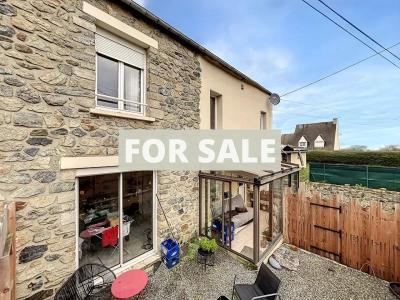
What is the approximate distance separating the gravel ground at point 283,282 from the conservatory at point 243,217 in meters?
0.80

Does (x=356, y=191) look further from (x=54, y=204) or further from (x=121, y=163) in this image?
(x=54, y=204)

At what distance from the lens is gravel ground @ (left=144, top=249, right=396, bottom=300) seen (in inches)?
223

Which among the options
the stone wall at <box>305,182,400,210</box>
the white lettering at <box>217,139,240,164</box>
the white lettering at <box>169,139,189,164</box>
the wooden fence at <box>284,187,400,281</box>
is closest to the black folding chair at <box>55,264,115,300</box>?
the white lettering at <box>169,139,189,164</box>

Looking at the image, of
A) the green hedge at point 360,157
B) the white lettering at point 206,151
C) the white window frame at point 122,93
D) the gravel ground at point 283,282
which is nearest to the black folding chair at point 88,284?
the gravel ground at point 283,282

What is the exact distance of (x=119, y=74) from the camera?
226 inches

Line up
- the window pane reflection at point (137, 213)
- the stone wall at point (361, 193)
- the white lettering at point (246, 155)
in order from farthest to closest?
the stone wall at point (361, 193) → the white lettering at point (246, 155) → the window pane reflection at point (137, 213)

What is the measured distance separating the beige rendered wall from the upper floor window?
2.88m

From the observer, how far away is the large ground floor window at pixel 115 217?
17.2ft

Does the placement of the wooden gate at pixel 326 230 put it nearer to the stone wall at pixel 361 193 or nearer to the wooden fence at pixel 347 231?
the wooden fence at pixel 347 231

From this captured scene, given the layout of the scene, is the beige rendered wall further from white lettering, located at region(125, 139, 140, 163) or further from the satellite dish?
white lettering, located at region(125, 139, 140, 163)

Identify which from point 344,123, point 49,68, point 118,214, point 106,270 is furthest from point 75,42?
point 344,123

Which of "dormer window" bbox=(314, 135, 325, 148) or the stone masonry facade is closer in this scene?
the stone masonry facade

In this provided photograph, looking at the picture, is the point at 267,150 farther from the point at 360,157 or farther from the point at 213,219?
the point at 360,157

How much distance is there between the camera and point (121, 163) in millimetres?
5598
